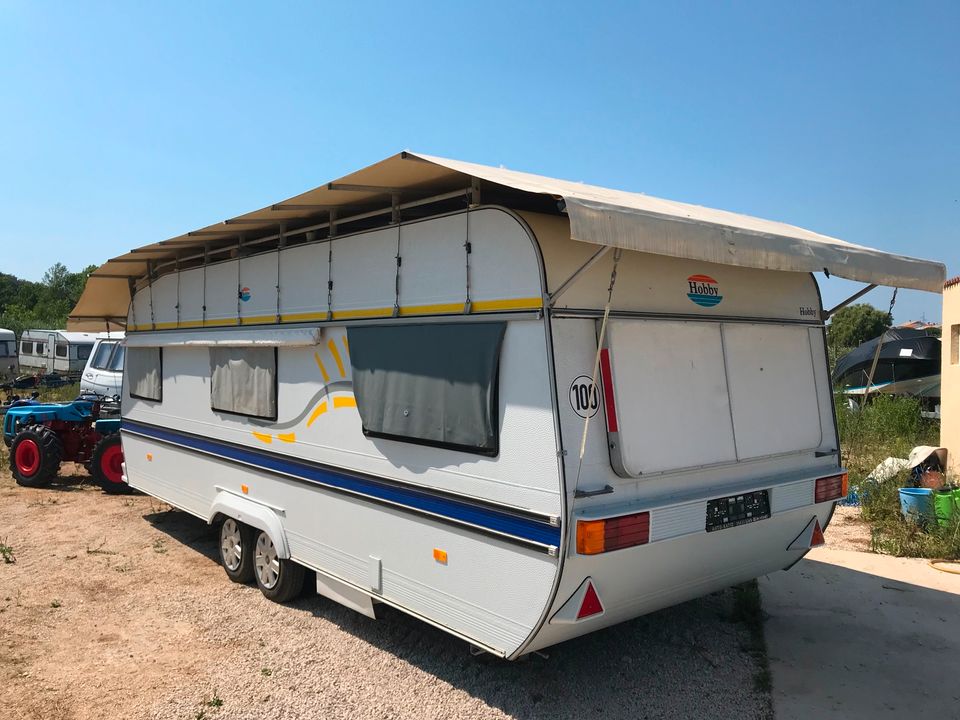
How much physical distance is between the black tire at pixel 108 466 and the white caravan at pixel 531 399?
16.6 feet

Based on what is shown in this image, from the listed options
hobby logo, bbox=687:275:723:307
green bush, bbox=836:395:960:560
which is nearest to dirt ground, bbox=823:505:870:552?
green bush, bbox=836:395:960:560

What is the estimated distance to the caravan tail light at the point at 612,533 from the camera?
11.0 feet

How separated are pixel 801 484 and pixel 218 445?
178 inches

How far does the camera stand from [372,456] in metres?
4.49

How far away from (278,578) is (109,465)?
A: 5372 mm

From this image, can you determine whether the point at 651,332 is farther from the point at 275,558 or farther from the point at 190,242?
the point at 190,242

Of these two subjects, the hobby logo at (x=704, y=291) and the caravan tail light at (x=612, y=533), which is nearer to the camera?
the caravan tail light at (x=612, y=533)

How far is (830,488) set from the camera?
14.9 ft

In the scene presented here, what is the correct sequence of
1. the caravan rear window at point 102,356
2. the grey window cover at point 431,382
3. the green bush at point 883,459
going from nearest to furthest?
the grey window cover at point 431,382
the green bush at point 883,459
the caravan rear window at point 102,356

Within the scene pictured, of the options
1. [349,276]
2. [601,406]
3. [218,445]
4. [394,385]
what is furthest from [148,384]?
[601,406]

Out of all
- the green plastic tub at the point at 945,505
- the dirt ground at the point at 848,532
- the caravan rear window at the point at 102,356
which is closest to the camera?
the green plastic tub at the point at 945,505

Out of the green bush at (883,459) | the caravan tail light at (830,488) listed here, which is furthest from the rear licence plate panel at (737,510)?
the green bush at (883,459)

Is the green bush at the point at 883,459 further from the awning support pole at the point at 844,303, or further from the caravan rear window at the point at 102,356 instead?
the caravan rear window at the point at 102,356

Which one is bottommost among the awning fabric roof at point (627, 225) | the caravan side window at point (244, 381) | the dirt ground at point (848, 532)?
the dirt ground at point (848, 532)
